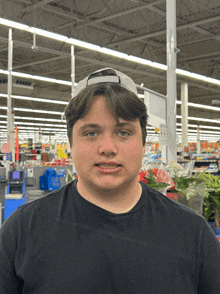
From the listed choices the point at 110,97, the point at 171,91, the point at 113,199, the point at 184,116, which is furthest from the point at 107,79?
the point at 184,116

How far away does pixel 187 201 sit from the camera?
82.2 inches

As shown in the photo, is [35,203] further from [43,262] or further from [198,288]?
[198,288]

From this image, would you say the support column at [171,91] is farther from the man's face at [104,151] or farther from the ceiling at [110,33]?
the ceiling at [110,33]

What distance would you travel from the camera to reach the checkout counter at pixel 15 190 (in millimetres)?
6488

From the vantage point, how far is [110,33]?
10289mm

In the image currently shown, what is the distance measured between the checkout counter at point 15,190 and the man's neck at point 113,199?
5.90 meters

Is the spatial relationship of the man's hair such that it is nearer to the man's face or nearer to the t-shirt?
the man's face

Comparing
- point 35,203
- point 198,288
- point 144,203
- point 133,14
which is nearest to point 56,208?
point 35,203

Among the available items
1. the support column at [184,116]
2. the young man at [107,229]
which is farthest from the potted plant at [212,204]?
the support column at [184,116]

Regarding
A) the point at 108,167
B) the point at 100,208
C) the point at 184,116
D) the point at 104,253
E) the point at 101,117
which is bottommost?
the point at 104,253

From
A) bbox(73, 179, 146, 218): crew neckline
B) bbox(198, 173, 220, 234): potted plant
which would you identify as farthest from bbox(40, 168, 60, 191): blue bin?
bbox(73, 179, 146, 218): crew neckline

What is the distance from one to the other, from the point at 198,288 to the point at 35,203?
→ 51cm

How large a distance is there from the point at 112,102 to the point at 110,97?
0.8 inches

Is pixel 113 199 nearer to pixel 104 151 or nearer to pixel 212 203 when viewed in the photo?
pixel 104 151
